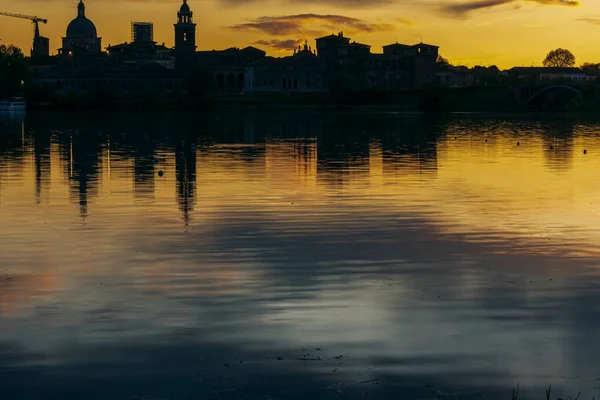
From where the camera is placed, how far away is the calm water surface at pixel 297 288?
44.3ft

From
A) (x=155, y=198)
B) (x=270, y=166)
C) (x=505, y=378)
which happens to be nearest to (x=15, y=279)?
(x=505, y=378)

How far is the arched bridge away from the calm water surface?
14385cm

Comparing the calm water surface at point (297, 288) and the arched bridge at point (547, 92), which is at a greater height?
the arched bridge at point (547, 92)

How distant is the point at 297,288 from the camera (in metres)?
18.6

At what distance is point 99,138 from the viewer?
76562 millimetres

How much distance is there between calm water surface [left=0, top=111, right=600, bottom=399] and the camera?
1351 centimetres

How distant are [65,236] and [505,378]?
14.5 meters

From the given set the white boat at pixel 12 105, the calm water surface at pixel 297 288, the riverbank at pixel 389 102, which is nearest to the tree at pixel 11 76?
the riverbank at pixel 389 102

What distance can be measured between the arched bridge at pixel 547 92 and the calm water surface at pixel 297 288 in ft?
472

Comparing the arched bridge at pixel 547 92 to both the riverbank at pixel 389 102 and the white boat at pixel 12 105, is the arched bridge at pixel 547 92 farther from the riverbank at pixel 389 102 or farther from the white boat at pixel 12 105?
the white boat at pixel 12 105

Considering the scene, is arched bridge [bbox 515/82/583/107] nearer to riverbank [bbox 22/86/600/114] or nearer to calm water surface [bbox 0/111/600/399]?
riverbank [bbox 22/86/600/114]

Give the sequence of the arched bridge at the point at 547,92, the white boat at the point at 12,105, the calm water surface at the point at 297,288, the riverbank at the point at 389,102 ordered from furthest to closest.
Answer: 1. the arched bridge at the point at 547,92
2. the riverbank at the point at 389,102
3. the white boat at the point at 12,105
4. the calm water surface at the point at 297,288

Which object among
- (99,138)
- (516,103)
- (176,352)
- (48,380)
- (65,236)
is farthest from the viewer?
(516,103)

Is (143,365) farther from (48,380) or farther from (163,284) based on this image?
(163,284)
